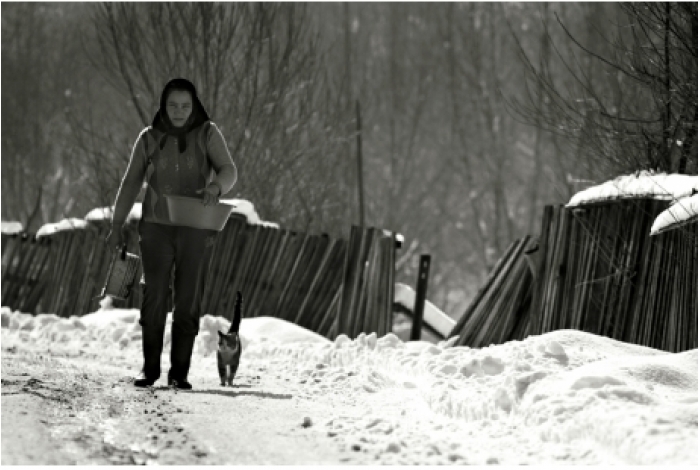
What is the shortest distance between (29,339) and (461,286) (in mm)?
26215

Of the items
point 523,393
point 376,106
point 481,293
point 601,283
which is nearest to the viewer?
point 523,393

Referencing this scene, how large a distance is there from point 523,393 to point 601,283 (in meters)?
3.10

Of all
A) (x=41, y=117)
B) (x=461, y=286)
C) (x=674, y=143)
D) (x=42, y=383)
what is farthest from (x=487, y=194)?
(x=42, y=383)

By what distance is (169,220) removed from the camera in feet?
24.0

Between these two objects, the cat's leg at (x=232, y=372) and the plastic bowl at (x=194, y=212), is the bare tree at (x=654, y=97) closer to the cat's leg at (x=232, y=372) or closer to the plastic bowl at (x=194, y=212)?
the plastic bowl at (x=194, y=212)

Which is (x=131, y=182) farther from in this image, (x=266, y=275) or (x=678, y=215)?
(x=266, y=275)

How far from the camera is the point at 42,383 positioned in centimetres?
682

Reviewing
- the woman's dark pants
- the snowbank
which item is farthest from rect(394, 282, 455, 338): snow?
the woman's dark pants

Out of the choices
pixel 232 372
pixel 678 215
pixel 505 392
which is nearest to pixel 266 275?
pixel 232 372

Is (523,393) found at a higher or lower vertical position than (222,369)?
higher

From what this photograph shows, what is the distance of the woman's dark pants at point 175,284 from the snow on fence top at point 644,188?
2937 millimetres

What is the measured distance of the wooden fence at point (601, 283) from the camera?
7992mm

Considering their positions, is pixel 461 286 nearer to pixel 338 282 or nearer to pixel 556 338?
pixel 338 282

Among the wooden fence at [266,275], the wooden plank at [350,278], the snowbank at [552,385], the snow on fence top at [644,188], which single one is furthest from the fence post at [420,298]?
the snow on fence top at [644,188]
